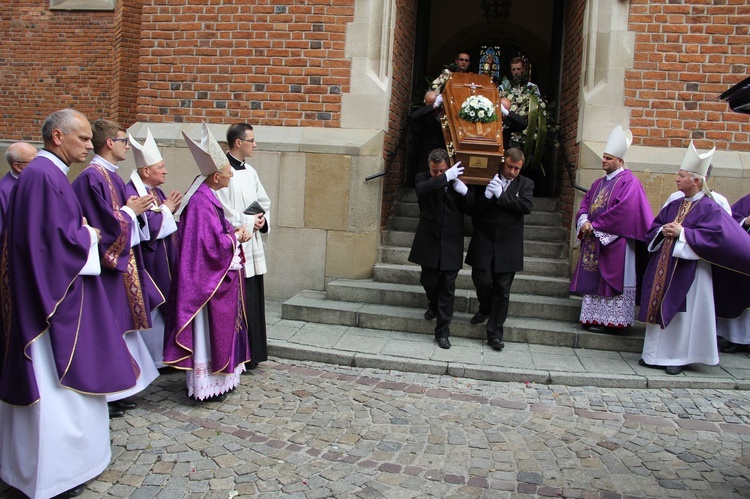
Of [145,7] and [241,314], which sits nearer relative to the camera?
[241,314]

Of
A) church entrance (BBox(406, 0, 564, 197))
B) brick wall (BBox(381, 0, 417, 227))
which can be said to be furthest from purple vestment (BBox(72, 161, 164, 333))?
church entrance (BBox(406, 0, 564, 197))

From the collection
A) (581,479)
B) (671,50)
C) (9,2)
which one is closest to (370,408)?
(581,479)

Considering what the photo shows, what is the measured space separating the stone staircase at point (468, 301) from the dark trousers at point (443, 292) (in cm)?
36

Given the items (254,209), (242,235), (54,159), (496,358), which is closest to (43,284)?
(54,159)

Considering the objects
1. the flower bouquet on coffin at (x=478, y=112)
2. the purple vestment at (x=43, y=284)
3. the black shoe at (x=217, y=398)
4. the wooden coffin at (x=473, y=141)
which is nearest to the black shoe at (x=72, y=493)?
the purple vestment at (x=43, y=284)

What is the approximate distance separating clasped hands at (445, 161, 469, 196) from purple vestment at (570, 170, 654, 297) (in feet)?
4.68

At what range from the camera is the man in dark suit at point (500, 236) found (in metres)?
5.77

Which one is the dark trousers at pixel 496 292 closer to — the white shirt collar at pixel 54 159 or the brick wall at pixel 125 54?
the white shirt collar at pixel 54 159

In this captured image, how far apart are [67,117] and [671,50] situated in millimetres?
6208

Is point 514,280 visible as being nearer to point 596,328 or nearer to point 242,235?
point 596,328

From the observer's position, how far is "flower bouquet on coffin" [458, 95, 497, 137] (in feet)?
20.5

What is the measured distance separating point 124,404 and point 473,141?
3.83 meters

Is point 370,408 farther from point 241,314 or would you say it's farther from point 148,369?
point 148,369

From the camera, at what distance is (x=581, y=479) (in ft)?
11.7
